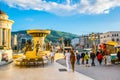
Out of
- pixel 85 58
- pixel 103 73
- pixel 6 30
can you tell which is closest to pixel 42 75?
pixel 103 73

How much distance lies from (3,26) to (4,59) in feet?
108

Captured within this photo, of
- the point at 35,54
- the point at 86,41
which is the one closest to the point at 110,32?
the point at 86,41

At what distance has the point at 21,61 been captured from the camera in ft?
102

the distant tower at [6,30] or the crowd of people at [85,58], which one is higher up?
the distant tower at [6,30]

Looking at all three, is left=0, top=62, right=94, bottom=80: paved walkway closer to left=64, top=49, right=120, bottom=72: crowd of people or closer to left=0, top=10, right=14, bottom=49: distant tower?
left=64, top=49, right=120, bottom=72: crowd of people

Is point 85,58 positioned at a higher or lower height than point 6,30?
lower

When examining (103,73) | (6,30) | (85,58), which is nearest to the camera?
(103,73)

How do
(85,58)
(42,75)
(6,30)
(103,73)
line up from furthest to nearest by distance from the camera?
(6,30), (85,58), (103,73), (42,75)

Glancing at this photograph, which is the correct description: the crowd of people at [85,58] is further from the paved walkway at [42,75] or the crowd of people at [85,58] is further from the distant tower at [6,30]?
the distant tower at [6,30]

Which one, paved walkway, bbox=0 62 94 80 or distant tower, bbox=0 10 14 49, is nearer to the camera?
paved walkway, bbox=0 62 94 80

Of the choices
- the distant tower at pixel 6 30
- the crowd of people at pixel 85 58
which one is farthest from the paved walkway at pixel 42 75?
the distant tower at pixel 6 30

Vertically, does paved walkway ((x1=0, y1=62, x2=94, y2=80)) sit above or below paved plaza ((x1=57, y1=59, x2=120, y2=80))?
above

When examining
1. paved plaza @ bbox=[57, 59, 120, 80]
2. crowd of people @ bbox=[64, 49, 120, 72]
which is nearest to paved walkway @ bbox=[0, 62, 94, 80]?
paved plaza @ bbox=[57, 59, 120, 80]

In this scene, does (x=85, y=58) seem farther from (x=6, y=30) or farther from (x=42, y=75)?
(x=6, y=30)
